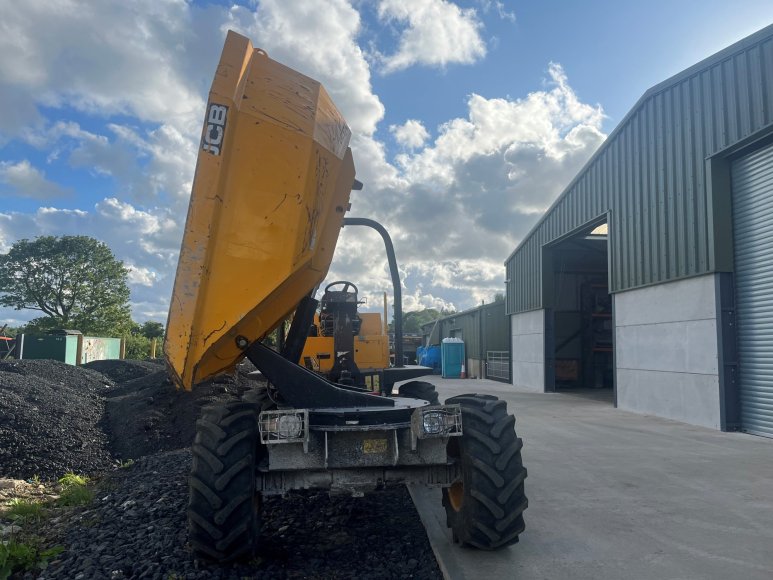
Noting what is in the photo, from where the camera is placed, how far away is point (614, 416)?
13.3 metres

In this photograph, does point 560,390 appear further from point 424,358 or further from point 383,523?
point 383,523

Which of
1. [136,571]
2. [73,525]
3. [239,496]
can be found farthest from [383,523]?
[73,525]

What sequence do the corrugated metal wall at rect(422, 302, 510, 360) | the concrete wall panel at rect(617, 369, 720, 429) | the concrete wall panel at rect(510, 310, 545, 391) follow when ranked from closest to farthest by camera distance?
1. the concrete wall panel at rect(617, 369, 720, 429)
2. the concrete wall panel at rect(510, 310, 545, 391)
3. the corrugated metal wall at rect(422, 302, 510, 360)

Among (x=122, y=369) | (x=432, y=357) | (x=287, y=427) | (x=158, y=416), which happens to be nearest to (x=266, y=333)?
(x=287, y=427)

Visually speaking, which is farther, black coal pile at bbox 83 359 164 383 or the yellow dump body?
black coal pile at bbox 83 359 164 383

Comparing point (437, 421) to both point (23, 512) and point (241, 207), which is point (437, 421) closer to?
point (241, 207)

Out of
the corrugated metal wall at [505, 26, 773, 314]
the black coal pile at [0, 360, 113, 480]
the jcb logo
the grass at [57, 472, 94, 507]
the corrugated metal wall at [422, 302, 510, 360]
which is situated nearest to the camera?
the jcb logo

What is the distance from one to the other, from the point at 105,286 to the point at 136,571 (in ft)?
126

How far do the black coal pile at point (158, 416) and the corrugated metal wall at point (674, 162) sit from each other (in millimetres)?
10669

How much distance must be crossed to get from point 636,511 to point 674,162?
9.22m

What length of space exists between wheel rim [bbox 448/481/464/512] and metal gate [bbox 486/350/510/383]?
2111 centimetres

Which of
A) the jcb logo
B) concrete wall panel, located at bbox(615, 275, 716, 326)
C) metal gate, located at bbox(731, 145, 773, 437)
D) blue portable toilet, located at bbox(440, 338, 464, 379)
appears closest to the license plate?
the jcb logo

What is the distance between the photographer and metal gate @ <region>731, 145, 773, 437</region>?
10023 millimetres

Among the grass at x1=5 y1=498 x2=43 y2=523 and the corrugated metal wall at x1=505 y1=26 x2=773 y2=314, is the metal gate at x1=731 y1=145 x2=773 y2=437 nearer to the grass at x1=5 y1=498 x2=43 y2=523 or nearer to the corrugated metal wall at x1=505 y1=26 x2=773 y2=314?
the corrugated metal wall at x1=505 y1=26 x2=773 y2=314
